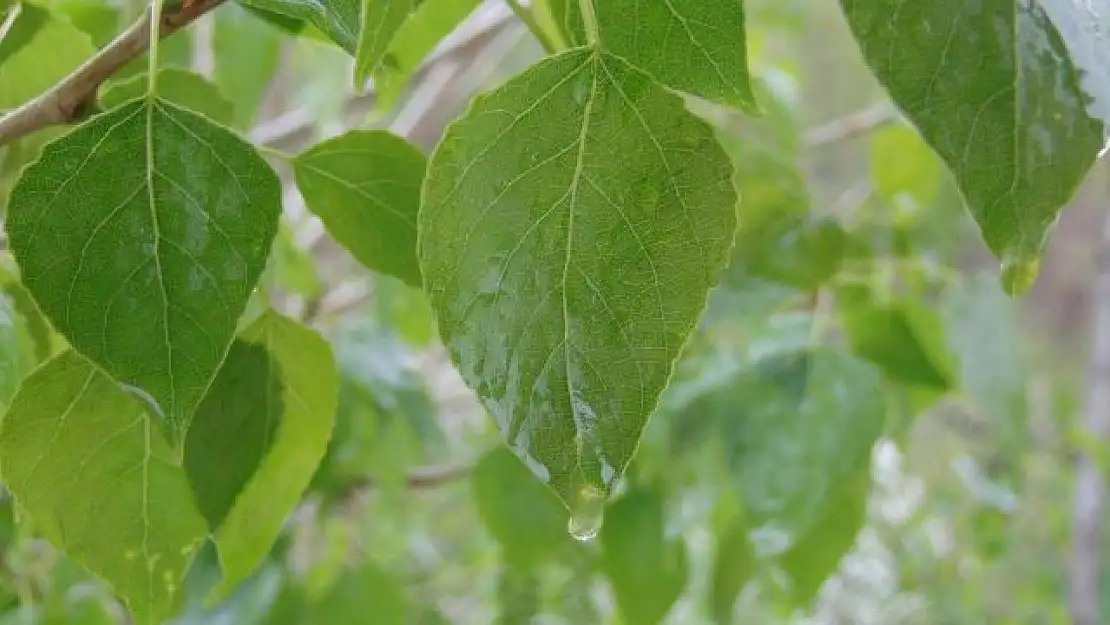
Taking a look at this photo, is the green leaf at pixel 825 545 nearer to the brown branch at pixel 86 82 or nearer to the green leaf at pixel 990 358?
the green leaf at pixel 990 358

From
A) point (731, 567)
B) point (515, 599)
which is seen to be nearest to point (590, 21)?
point (731, 567)

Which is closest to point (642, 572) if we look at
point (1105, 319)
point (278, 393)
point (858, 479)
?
point (858, 479)

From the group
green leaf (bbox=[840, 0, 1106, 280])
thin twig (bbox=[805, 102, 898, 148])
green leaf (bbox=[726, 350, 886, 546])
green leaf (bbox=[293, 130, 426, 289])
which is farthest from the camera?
thin twig (bbox=[805, 102, 898, 148])

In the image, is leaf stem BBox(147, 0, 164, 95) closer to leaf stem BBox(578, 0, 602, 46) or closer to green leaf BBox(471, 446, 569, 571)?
leaf stem BBox(578, 0, 602, 46)

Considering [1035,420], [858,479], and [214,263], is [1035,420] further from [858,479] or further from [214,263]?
[214,263]

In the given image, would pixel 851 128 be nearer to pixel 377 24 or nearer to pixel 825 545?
pixel 825 545

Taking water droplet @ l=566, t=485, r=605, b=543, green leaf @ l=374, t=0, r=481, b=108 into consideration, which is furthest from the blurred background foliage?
water droplet @ l=566, t=485, r=605, b=543

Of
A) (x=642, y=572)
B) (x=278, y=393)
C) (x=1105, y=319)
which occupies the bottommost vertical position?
(x=1105, y=319)
